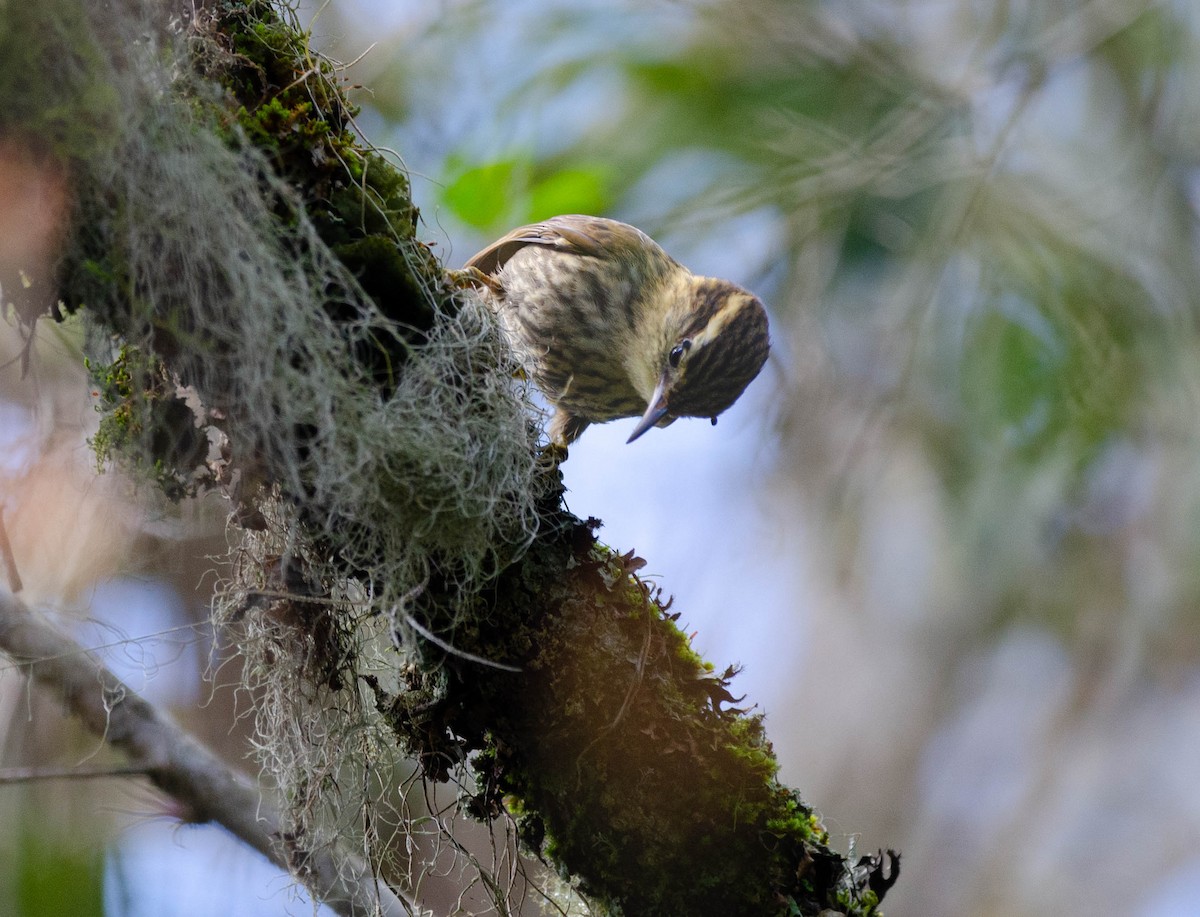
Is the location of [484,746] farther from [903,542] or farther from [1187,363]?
[903,542]

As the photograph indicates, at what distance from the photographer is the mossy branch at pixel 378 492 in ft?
5.47

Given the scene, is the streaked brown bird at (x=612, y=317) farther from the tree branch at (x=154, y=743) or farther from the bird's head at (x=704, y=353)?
the tree branch at (x=154, y=743)

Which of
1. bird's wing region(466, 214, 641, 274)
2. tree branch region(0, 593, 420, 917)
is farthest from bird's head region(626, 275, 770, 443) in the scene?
tree branch region(0, 593, 420, 917)

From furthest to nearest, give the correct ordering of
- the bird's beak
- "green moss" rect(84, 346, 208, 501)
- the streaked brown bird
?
the streaked brown bird → the bird's beak → "green moss" rect(84, 346, 208, 501)

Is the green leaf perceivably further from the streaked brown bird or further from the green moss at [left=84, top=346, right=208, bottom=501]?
the green moss at [left=84, top=346, right=208, bottom=501]

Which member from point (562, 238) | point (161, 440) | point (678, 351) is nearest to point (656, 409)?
point (678, 351)

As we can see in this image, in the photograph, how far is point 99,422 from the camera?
215cm

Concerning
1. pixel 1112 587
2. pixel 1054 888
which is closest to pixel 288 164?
pixel 1112 587

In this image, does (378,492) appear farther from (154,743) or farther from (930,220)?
(930,220)

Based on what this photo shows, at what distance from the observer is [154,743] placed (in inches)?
109

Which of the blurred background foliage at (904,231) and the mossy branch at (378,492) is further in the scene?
the blurred background foliage at (904,231)

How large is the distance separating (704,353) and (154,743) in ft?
6.18

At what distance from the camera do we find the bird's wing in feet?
11.8

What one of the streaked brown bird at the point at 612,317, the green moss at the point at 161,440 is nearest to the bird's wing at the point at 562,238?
the streaked brown bird at the point at 612,317
